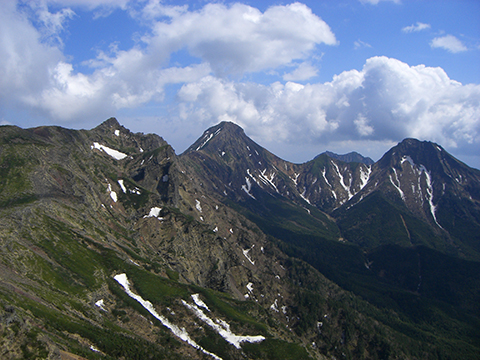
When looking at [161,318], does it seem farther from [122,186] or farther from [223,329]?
[122,186]

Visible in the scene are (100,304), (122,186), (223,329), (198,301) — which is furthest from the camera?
(122,186)

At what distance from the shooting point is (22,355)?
139 ft

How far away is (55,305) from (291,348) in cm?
7344

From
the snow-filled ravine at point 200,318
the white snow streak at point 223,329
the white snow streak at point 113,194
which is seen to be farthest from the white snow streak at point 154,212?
the white snow streak at point 223,329

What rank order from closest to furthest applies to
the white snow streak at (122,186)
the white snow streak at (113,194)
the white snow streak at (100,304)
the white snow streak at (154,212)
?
the white snow streak at (100,304) → the white snow streak at (154,212) → the white snow streak at (113,194) → the white snow streak at (122,186)

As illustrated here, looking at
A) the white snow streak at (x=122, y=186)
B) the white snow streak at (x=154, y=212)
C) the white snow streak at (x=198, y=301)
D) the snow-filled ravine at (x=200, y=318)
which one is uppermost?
the white snow streak at (x=122, y=186)

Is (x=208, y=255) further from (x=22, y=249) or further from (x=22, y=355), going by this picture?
(x=22, y=355)

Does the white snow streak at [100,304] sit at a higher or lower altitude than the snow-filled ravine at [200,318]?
lower

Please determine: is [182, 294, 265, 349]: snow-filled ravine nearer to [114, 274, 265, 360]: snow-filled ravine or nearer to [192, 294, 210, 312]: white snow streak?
[114, 274, 265, 360]: snow-filled ravine

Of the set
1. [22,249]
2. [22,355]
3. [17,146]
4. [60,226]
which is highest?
[17,146]

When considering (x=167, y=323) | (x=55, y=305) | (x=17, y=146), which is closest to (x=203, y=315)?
(x=167, y=323)

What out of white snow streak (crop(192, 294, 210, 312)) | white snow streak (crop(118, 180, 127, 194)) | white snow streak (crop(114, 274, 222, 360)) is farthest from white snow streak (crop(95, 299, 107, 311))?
white snow streak (crop(118, 180, 127, 194))

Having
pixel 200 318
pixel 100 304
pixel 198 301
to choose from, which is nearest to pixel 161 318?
pixel 200 318

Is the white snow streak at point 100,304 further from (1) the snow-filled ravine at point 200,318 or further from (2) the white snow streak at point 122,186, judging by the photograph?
(2) the white snow streak at point 122,186
